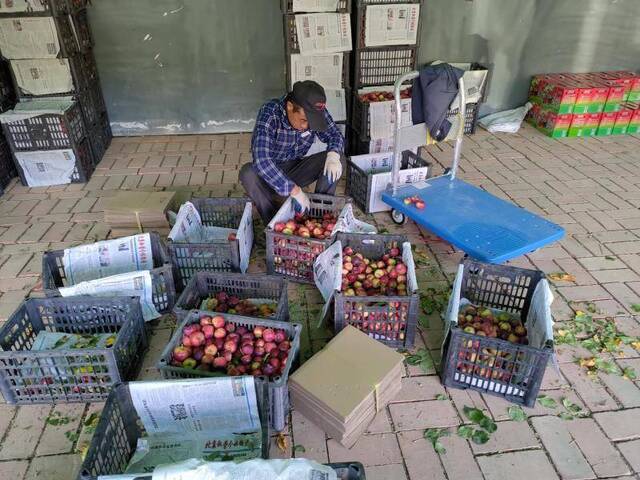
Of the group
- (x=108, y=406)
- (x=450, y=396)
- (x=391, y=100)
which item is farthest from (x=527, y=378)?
(x=391, y=100)

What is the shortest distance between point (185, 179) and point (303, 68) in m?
1.70

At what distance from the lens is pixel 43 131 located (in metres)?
4.78

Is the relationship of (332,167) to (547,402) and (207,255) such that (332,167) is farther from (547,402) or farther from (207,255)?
(547,402)

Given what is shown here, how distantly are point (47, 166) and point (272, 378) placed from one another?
3850 millimetres

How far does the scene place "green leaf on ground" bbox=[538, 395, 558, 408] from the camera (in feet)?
8.45

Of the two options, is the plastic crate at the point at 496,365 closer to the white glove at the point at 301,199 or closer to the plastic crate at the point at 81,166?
the white glove at the point at 301,199

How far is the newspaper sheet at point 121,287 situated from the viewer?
112 inches

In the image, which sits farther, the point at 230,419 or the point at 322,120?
the point at 322,120

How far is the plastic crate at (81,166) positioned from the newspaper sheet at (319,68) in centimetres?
232

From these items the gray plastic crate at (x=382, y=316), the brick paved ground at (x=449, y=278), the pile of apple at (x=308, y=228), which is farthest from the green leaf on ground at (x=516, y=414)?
the pile of apple at (x=308, y=228)

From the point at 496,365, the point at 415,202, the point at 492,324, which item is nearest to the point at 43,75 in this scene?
the point at 415,202

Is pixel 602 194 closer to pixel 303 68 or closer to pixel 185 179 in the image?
pixel 303 68

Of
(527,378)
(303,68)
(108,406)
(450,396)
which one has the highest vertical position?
(303,68)

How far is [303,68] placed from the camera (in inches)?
202
